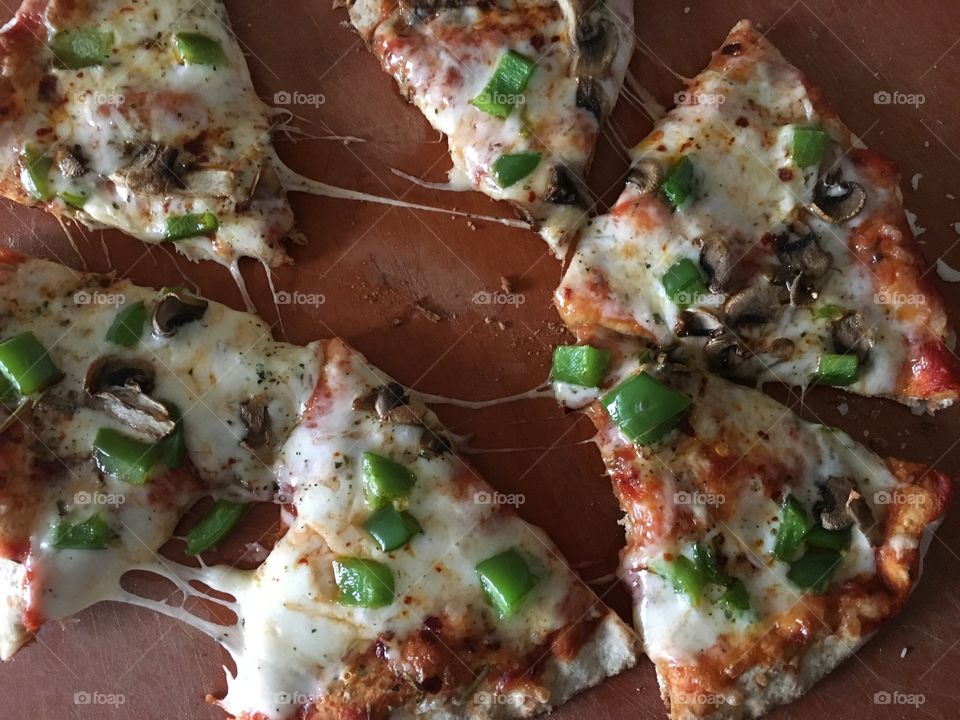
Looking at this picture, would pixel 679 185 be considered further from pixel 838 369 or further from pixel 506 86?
Result: pixel 838 369

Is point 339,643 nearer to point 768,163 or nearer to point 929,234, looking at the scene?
point 768,163

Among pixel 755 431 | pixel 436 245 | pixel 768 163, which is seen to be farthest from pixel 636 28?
pixel 755 431

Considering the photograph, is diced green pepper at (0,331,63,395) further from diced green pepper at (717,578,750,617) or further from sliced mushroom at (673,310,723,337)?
diced green pepper at (717,578,750,617)

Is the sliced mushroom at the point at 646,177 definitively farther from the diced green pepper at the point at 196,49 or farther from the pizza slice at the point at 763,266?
the diced green pepper at the point at 196,49

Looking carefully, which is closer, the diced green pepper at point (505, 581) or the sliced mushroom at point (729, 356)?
the diced green pepper at point (505, 581)

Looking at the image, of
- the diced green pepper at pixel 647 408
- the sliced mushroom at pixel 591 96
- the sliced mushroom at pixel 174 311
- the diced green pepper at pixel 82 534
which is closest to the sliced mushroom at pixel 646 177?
the sliced mushroom at pixel 591 96
